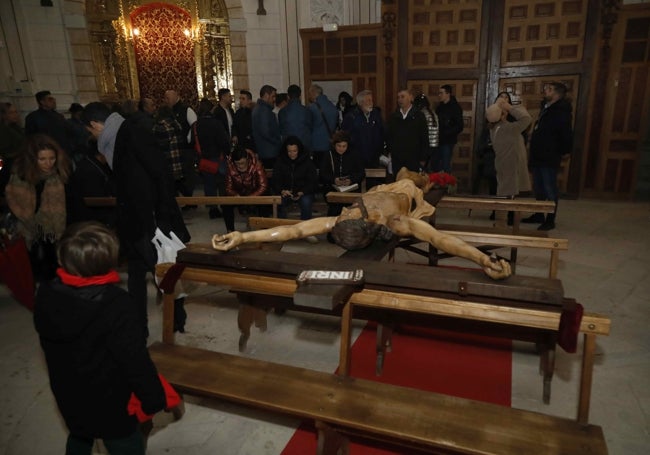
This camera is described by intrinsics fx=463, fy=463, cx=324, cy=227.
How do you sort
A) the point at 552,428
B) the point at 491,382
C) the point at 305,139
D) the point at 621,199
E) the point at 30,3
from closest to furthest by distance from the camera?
the point at 552,428 < the point at 491,382 < the point at 305,139 < the point at 621,199 < the point at 30,3

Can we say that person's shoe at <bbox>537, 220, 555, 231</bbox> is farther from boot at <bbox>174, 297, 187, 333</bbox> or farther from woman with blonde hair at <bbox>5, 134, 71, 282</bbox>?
woman with blonde hair at <bbox>5, 134, 71, 282</bbox>

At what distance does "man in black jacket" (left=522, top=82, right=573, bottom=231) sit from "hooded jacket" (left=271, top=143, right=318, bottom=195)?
10.1ft

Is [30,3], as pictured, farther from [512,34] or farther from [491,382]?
[491,382]

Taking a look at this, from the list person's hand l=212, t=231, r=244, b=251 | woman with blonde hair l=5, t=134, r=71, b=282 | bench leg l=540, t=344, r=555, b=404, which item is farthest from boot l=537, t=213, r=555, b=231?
woman with blonde hair l=5, t=134, r=71, b=282

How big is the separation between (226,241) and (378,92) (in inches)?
284

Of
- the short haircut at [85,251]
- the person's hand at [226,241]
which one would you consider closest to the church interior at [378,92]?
the person's hand at [226,241]

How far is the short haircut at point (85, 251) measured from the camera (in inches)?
66.9

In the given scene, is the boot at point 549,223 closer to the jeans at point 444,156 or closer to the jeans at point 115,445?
the jeans at point 444,156

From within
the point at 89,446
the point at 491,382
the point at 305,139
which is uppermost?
the point at 305,139

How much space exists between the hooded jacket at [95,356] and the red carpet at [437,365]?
42.7 inches

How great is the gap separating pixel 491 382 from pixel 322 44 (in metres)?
8.23

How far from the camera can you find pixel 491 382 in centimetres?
311

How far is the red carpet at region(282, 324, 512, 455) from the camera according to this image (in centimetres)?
294

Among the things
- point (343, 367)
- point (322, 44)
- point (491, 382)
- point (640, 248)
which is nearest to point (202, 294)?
point (343, 367)
